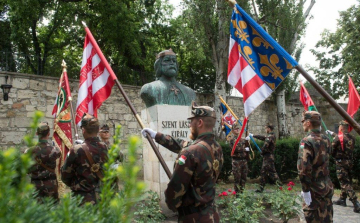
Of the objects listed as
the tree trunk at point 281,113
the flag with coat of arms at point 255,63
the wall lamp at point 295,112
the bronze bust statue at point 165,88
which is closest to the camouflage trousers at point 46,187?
the bronze bust statue at point 165,88

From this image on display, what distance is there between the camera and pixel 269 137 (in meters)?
9.50

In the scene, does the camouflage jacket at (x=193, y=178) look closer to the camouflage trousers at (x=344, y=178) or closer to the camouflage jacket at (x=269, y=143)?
the camouflage trousers at (x=344, y=178)

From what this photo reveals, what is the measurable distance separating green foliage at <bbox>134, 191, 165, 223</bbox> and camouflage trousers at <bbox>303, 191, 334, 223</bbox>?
2308mm

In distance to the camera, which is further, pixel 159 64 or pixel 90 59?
pixel 159 64

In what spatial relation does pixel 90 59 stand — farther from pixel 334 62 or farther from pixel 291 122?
pixel 334 62

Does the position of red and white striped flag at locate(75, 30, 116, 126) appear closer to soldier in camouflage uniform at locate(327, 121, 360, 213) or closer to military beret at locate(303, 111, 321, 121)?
military beret at locate(303, 111, 321, 121)

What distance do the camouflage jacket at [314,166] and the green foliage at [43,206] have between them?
3479 mm

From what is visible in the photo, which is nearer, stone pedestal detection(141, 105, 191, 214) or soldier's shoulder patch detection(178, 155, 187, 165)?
soldier's shoulder patch detection(178, 155, 187, 165)

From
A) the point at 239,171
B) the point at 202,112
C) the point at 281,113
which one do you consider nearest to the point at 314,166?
the point at 202,112

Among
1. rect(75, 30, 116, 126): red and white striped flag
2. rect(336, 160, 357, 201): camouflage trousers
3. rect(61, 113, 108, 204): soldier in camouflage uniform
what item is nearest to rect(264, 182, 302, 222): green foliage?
rect(336, 160, 357, 201): camouflage trousers

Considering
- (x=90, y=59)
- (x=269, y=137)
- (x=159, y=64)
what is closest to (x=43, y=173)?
(x=90, y=59)

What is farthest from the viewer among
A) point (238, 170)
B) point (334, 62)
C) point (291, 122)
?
point (334, 62)

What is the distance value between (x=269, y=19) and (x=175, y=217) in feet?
39.9

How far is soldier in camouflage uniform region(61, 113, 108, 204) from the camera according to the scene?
353 cm
